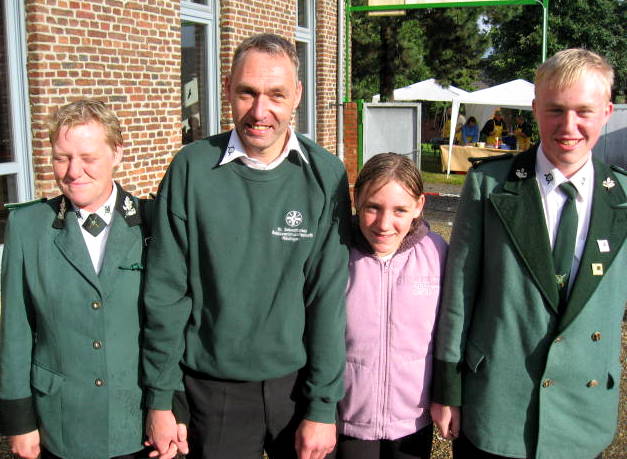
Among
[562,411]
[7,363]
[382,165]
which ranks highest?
[382,165]

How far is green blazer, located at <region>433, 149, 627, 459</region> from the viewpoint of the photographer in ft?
6.63

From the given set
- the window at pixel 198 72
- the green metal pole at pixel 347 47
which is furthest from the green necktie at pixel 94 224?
the green metal pole at pixel 347 47

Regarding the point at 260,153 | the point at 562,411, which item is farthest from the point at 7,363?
the point at 562,411

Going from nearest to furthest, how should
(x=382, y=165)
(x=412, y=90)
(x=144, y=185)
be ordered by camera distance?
(x=382, y=165)
(x=144, y=185)
(x=412, y=90)

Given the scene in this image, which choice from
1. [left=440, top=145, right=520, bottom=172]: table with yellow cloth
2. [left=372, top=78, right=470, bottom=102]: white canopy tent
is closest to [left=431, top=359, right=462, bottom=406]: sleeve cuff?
[left=440, top=145, right=520, bottom=172]: table with yellow cloth

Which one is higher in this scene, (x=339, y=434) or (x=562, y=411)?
(x=562, y=411)

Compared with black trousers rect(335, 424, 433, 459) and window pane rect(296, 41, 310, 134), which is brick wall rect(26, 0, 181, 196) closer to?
window pane rect(296, 41, 310, 134)

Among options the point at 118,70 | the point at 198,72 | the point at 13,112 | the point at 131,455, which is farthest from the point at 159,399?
the point at 198,72

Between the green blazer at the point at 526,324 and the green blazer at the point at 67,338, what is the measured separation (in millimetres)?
1096

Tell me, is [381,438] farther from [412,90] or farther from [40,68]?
[412,90]

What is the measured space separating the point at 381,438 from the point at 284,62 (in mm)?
1365

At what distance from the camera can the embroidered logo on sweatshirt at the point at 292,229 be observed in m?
2.11

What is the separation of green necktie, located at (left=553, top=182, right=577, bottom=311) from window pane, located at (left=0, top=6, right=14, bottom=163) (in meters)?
4.82

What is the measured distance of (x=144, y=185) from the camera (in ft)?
22.1
